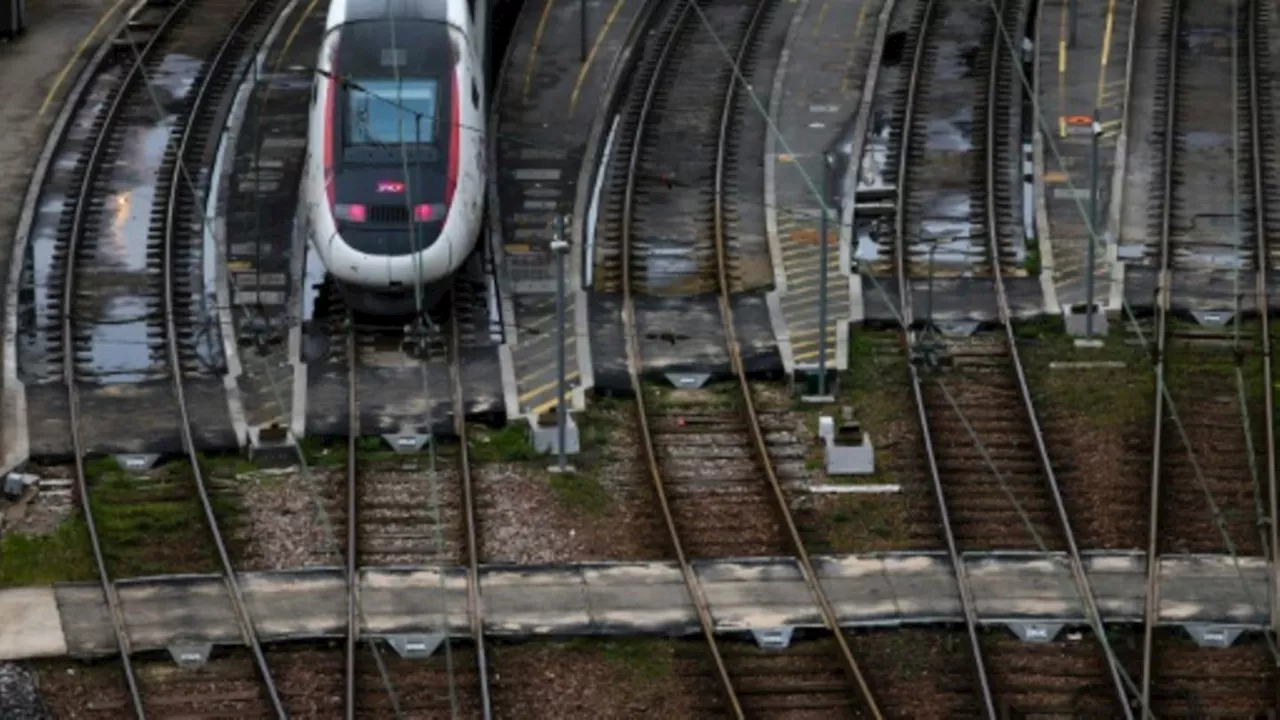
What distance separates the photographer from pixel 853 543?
4288 cm

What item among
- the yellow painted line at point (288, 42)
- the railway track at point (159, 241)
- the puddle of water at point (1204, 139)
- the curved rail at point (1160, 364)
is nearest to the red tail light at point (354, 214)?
the railway track at point (159, 241)

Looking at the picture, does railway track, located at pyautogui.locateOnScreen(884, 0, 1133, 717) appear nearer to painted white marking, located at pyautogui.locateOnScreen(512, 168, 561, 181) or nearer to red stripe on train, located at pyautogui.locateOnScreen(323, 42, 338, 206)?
painted white marking, located at pyautogui.locateOnScreen(512, 168, 561, 181)

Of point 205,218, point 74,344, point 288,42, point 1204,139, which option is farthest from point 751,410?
point 288,42

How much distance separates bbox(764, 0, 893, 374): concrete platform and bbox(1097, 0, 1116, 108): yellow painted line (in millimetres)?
4463

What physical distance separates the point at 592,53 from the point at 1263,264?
647 inches

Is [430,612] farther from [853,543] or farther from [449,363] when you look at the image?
[449,363]

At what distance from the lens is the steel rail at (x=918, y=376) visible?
38875mm

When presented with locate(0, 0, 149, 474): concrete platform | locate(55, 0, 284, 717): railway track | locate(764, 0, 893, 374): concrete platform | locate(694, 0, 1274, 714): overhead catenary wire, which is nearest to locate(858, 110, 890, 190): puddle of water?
locate(764, 0, 893, 374): concrete platform

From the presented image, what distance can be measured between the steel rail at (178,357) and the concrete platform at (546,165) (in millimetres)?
4899

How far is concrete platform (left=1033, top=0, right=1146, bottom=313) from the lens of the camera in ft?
175

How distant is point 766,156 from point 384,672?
2287cm

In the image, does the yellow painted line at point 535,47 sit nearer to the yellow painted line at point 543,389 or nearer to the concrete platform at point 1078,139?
the concrete platform at point 1078,139

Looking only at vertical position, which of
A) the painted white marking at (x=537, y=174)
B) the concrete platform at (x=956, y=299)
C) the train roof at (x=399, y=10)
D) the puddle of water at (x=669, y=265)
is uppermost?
the train roof at (x=399, y=10)

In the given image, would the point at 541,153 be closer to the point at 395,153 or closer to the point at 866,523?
the point at 395,153
